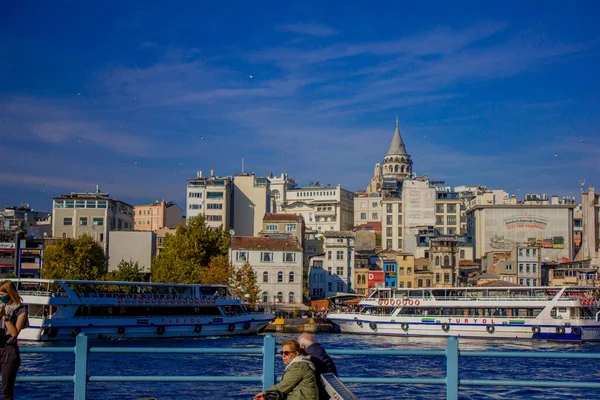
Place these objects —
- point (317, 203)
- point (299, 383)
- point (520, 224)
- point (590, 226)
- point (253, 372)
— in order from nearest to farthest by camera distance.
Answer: point (299, 383)
point (253, 372)
point (520, 224)
point (590, 226)
point (317, 203)

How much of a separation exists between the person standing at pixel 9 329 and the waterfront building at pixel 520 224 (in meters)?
86.9

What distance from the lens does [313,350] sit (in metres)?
8.45

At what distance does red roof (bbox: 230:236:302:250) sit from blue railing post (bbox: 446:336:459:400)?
6354cm

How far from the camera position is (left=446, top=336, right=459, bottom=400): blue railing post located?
8.51 metres

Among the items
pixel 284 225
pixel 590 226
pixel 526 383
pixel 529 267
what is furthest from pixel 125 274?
pixel 526 383

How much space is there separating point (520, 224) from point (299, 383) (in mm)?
88246

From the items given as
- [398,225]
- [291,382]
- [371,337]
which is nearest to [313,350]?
[291,382]

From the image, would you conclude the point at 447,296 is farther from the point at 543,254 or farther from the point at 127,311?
the point at 543,254

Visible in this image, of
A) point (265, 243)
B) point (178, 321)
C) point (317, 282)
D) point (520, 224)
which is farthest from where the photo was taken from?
point (520, 224)

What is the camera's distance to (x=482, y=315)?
5519 cm

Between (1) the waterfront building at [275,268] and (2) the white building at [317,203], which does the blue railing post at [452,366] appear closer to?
(1) the waterfront building at [275,268]

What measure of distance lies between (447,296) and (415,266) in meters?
21.6

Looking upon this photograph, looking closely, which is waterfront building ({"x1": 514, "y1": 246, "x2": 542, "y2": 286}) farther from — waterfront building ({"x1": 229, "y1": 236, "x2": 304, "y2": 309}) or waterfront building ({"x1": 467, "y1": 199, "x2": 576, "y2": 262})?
waterfront building ({"x1": 229, "y1": 236, "x2": 304, "y2": 309})

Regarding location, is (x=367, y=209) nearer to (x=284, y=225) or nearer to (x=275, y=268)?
(x=284, y=225)
